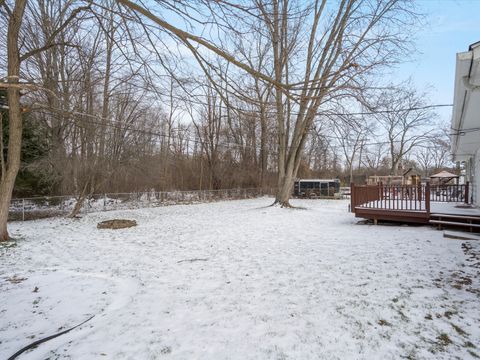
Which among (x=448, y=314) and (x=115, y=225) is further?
(x=115, y=225)

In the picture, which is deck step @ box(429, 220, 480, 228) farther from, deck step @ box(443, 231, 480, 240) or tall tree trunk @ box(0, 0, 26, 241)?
tall tree trunk @ box(0, 0, 26, 241)

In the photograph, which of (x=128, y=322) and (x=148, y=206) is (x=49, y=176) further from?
(x=128, y=322)

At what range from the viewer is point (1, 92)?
32.6ft

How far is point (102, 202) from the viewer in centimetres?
1341

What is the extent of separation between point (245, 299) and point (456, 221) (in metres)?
A: 7.61

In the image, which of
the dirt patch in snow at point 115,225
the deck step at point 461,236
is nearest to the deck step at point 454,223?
the deck step at point 461,236

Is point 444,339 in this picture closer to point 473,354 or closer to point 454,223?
point 473,354

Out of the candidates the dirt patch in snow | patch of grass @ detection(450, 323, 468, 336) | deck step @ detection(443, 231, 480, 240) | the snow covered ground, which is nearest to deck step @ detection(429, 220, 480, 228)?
deck step @ detection(443, 231, 480, 240)

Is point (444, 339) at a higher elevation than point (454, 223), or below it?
below

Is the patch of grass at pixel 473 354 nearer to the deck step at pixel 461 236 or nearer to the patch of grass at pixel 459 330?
the patch of grass at pixel 459 330

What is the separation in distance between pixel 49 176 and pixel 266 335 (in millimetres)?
12000

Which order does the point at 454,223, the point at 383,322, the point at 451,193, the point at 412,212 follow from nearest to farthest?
the point at 383,322
the point at 454,223
the point at 412,212
the point at 451,193

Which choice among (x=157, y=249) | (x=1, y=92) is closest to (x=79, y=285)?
(x=157, y=249)

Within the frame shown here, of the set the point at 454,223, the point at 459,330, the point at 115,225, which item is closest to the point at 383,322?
the point at 459,330
